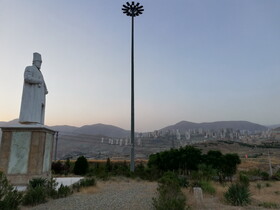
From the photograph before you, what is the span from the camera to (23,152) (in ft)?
32.1

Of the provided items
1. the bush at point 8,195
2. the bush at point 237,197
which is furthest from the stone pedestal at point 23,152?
the bush at point 237,197

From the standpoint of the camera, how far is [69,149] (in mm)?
107688

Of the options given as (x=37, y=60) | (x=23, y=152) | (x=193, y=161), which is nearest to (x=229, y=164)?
(x=193, y=161)

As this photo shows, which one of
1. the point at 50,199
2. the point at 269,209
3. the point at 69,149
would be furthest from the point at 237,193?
the point at 69,149

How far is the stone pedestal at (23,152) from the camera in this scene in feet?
31.3

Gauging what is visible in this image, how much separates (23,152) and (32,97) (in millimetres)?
2649

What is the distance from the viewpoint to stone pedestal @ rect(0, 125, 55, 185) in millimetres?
9539

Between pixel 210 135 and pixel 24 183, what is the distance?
431ft

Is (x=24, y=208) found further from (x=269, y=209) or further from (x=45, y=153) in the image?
(x=269, y=209)

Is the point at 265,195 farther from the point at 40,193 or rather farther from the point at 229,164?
the point at 40,193

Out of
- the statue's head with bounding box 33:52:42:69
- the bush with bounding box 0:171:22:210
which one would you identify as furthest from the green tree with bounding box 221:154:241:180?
the statue's head with bounding box 33:52:42:69

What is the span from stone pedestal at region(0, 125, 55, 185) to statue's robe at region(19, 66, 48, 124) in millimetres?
576

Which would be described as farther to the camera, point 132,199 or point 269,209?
point 132,199

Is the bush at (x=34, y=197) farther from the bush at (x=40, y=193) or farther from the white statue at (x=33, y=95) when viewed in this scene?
the white statue at (x=33, y=95)
